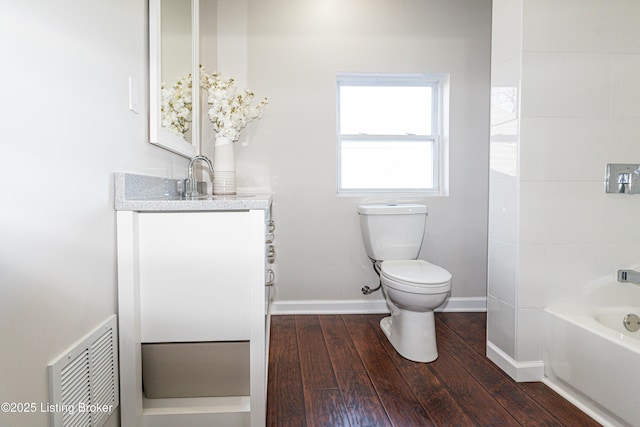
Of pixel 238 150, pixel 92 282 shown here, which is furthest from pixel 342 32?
pixel 92 282

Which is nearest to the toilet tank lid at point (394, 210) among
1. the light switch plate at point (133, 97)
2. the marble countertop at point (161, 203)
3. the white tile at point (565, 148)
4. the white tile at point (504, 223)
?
the white tile at point (504, 223)

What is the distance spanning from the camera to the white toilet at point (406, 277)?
75.2 inches

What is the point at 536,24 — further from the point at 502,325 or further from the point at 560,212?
the point at 502,325

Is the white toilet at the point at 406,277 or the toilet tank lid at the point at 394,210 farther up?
the toilet tank lid at the point at 394,210

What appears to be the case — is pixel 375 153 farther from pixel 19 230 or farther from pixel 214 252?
pixel 19 230

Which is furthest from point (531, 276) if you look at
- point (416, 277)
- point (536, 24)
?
point (536, 24)

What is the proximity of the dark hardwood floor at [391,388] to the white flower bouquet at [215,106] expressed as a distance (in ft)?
4.40

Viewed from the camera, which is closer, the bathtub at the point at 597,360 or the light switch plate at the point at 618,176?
the bathtub at the point at 597,360

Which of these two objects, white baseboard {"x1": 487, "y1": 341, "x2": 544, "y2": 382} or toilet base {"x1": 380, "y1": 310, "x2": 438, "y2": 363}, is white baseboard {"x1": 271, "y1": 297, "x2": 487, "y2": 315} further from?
white baseboard {"x1": 487, "y1": 341, "x2": 544, "y2": 382}

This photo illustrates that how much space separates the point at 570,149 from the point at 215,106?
188 cm

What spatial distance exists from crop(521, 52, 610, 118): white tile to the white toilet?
947 mm

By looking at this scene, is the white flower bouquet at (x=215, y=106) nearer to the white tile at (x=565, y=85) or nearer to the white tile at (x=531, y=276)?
the white tile at (x=565, y=85)

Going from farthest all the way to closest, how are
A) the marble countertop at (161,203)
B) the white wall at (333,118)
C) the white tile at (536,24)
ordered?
1. the white wall at (333,118)
2. the white tile at (536,24)
3. the marble countertop at (161,203)

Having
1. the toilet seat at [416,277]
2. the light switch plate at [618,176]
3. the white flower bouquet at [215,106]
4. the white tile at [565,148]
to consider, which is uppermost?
the white flower bouquet at [215,106]
